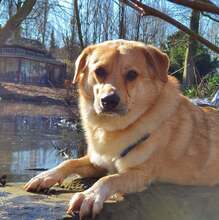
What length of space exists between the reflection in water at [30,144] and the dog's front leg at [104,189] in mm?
2923

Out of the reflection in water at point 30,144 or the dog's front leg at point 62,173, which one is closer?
the dog's front leg at point 62,173

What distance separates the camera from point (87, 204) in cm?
303

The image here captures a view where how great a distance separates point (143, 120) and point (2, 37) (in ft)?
10.1

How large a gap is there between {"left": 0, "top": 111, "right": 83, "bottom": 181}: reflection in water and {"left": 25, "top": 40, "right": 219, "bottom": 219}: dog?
2.54 metres

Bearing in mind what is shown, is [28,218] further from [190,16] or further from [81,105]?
Answer: [190,16]

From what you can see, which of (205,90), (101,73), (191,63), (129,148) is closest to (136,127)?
(129,148)

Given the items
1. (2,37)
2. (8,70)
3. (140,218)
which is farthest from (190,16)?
(8,70)

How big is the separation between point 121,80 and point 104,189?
0.90 metres

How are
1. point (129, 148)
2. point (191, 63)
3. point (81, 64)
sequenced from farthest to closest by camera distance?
point (191, 63)
point (81, 64)
point (129, 148)

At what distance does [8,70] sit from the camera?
1163 inches

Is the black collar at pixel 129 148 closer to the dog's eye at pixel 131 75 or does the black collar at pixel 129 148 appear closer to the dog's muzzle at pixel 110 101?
the dog's muzzle at pixel 110 101

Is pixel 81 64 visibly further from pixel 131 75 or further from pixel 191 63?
pixel 191 63

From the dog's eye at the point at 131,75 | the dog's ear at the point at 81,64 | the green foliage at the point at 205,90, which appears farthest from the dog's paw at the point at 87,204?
the green foliage at the point at 205,90

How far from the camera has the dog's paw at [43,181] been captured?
3.57 metres
